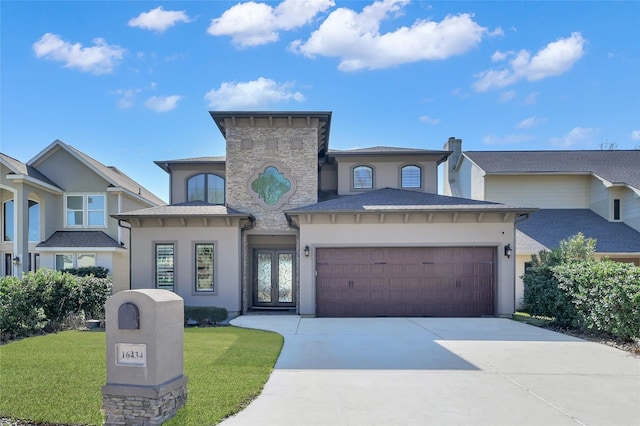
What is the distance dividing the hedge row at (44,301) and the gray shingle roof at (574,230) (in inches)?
589

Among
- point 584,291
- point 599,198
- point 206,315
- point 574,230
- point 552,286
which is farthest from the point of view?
point 599,198

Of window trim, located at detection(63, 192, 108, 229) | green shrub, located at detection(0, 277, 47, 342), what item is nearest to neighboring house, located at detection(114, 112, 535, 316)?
green shrub, located at detection(0, 277, 47, 342)

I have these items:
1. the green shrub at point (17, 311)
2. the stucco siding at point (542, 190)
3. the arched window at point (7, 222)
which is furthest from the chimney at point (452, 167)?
the arched window at point (7, 222)

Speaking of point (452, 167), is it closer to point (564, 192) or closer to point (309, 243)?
point (564, 192)

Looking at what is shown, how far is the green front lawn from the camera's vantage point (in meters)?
4.81

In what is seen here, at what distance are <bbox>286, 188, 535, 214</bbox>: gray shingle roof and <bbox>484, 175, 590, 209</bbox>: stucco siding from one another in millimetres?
5842

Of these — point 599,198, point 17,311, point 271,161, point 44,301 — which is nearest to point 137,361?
point 17,311

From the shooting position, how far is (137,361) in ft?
14.9

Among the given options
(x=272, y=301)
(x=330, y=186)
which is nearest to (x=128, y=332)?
(x=272, y=301)

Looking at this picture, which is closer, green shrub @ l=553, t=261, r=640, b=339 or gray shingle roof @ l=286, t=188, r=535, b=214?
green shrub @ l=553, t=261, r=640, b=339

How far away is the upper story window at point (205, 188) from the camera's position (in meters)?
17.3

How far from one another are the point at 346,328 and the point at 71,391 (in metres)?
6.84

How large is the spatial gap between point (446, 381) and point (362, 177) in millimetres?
11689

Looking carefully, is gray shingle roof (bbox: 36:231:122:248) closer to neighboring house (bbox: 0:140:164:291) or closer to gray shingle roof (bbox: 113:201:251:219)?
neighboring house (bbox: 0:140:164:291)
